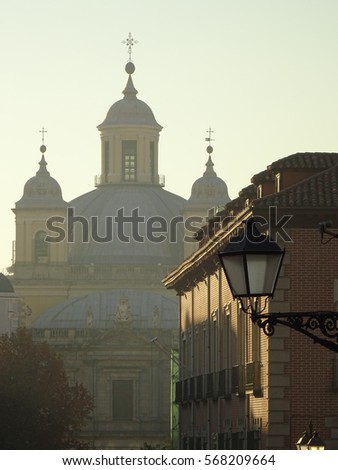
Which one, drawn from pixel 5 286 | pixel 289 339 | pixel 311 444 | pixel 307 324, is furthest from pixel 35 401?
pixel 5 286

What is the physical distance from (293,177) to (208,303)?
44.5ft

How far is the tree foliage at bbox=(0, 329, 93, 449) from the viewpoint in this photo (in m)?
101

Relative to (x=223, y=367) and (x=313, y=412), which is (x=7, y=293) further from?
(x=313, y=412)

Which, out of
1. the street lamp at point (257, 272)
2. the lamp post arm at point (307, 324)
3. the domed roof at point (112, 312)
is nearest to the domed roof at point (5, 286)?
the domed roof at point (112, 312)

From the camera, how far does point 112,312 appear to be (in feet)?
632

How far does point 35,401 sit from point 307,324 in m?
A: 82.3

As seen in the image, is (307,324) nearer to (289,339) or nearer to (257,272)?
(257,272)

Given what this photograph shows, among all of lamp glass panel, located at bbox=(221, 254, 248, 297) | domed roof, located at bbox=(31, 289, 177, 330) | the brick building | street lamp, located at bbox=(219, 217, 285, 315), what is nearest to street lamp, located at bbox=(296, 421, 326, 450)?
street lamp, located at bbox=(219, 217, 285, 315)

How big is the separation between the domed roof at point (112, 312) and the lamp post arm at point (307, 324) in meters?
163

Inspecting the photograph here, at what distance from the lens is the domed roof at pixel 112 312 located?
18938 centimetres

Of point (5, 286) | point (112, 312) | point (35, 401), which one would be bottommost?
point (35, 401)

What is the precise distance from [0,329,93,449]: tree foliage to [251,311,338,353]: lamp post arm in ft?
241

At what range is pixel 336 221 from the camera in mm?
52000
